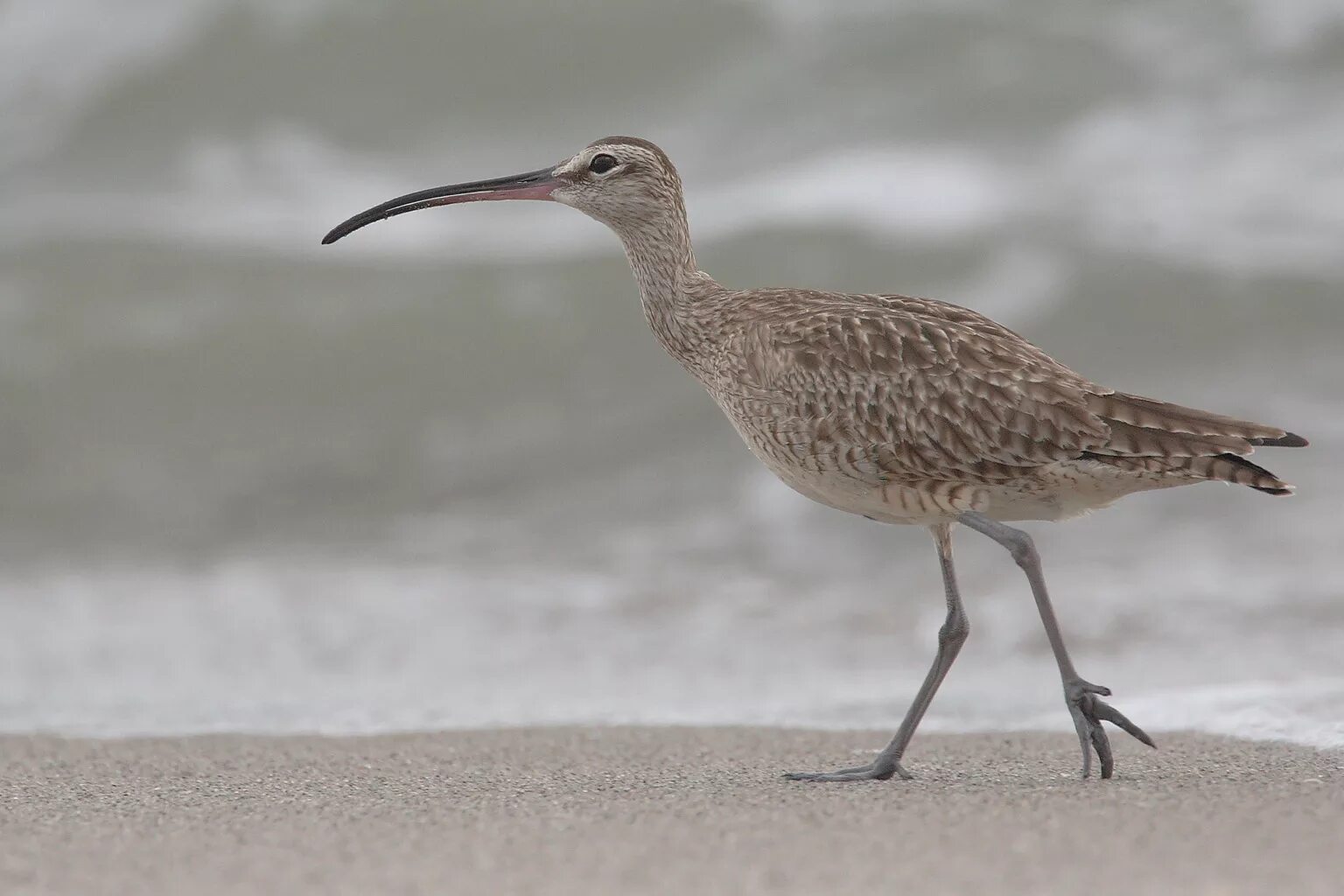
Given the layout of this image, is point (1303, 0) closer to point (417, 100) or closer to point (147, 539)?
point (417, 100)

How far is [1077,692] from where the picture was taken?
5.08 metres

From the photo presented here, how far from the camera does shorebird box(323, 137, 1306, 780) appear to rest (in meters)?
5.04

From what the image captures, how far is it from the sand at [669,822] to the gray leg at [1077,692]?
0.46ft

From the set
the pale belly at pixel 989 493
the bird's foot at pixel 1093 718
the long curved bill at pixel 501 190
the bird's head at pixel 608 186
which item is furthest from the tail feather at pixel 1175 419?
the long curved bill at pixel 501 190

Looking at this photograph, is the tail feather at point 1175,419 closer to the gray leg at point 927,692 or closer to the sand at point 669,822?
the gray leg at point 927,692

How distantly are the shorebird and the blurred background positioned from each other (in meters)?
1.36

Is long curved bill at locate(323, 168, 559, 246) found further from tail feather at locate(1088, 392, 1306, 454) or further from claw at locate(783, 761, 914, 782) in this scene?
claw at locate(783, 761, 914, 782)

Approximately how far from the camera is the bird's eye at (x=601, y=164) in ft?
21.0

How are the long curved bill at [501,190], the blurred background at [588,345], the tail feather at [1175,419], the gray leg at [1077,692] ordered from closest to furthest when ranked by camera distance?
the tail feather at [1175,419], the gray leg at [1077,692], the long curved bill at [501,190], the blurred background at [588,345]

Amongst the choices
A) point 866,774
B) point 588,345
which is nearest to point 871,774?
point 866,774

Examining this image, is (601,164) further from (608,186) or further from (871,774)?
(871,774)

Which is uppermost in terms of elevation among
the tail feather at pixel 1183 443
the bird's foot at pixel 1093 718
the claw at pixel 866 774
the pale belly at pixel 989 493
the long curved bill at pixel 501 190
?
the long curved bill at pixel 501 190

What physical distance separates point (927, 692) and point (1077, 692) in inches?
19.6

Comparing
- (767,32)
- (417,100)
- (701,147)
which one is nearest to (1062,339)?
(701,147)
